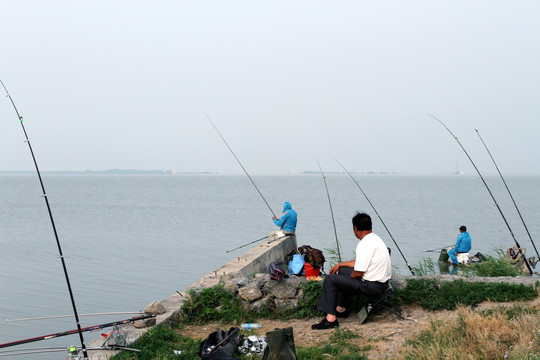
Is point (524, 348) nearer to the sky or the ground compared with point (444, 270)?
nearer to the sky

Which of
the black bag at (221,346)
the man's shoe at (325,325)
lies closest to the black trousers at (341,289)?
the man's shoe at (325,325)

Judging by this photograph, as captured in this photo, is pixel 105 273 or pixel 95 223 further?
pixel 95 223

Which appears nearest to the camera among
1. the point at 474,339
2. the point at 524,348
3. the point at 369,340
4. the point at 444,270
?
the point at 524,348

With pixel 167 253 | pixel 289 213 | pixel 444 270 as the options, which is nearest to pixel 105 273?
pixel 167 253

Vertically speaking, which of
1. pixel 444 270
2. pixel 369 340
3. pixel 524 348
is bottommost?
pixel 444 270

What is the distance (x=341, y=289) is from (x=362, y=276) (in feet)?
0.97

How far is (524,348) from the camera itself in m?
4.19

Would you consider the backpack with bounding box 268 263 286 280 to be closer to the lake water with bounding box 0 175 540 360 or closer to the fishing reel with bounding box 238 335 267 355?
the fishing reel with bounding box 238 335 267 355

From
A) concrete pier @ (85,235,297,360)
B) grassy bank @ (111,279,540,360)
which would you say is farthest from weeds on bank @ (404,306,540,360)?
concrete pier @ (85,235,297,360)

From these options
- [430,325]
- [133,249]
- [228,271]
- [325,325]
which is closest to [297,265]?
[228,271]

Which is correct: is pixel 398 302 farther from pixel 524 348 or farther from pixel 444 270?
pixel 444 270

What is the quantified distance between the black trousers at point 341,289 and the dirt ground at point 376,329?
0.96 ft

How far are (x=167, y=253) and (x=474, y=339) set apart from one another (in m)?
17.9

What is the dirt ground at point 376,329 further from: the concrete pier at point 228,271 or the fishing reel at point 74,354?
the fishing reel at point 74,354
